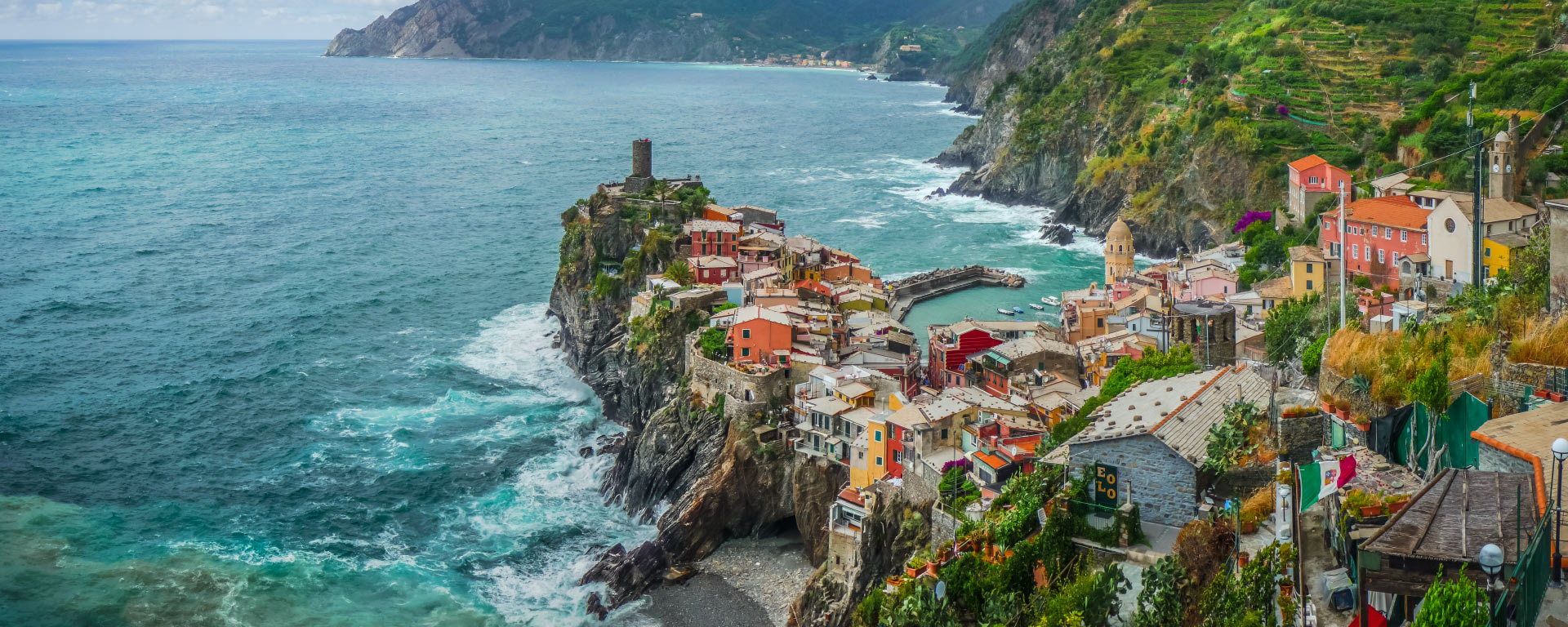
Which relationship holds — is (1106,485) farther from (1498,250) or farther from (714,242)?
(714,242)

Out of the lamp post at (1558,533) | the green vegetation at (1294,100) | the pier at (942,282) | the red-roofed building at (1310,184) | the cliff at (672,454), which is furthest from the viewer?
the pier at (942,282)

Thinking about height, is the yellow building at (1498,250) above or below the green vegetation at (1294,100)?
below

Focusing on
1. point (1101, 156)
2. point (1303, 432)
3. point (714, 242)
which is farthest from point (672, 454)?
point (1101, 156)

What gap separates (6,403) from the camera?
60.3 m

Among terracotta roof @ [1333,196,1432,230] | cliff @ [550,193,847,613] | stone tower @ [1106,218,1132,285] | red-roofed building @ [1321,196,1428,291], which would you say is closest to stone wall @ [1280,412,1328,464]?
cliff @ [550,193,847,613]

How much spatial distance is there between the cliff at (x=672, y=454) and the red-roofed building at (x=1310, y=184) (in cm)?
3278

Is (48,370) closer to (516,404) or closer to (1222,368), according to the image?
(516,404)

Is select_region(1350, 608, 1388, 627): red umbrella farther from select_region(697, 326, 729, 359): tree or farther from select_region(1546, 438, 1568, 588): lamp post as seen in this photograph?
select_region(697, 326, 729, 359): tree

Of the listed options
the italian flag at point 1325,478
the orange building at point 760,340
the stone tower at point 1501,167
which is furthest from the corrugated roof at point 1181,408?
the stone tower at point 1501,167

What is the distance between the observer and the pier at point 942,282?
74500 millimetres

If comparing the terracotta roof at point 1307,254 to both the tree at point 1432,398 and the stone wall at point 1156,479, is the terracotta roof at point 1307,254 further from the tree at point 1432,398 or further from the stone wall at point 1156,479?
the stone wall at point 1156,479

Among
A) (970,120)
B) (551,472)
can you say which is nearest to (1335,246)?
(551,472)

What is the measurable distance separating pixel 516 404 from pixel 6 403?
23.3 metres

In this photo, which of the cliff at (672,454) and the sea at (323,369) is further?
the cliff at (672,454)
